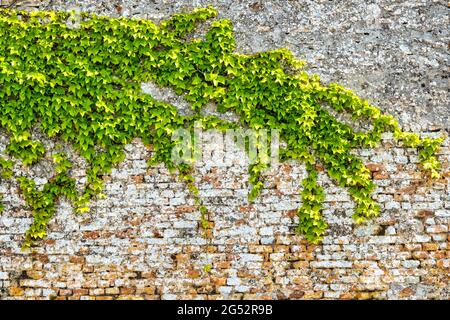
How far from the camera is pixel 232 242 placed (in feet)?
A: 15.9

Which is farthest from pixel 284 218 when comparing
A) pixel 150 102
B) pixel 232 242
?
pixel 150 102

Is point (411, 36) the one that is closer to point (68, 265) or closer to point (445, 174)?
point (445, 174)

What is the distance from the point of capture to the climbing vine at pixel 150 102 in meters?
4.82

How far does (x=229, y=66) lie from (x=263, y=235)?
183cm

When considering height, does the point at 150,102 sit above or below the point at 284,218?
above

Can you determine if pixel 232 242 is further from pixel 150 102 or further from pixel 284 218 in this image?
pixel 150 102

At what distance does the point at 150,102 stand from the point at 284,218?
6.15 ft

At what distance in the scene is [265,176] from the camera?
16.0 ft

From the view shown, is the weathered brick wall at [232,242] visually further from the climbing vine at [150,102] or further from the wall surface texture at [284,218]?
the climbing vine at [150,102]

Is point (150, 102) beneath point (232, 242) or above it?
above

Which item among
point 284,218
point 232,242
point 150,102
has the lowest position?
point 232,242

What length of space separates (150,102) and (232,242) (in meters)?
1.72

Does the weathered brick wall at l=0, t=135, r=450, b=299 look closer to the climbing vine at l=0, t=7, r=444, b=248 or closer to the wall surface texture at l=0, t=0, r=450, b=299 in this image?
the wall surface texture at l=0, t=0, r=450, b=299
